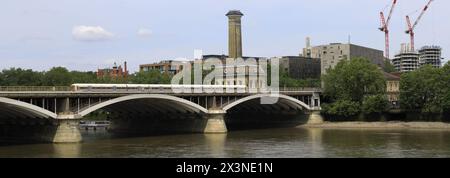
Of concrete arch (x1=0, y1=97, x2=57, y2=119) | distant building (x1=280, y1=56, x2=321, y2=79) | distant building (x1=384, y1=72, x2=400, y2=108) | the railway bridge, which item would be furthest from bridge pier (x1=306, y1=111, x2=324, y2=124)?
distant building (x1=280, y1=56, x2=321, y2=79)

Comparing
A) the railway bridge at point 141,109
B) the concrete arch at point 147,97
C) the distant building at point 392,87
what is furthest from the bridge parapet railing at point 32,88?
the distant building at point 392,87

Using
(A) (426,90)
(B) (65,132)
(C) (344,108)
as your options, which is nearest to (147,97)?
(B) (65,132)

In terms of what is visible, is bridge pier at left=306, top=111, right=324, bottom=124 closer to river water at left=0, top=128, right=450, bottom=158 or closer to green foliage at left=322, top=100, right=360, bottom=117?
green foliage at left=322, top=100, right=360, bottom=117

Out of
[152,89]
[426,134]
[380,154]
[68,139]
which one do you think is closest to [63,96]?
[68,139]

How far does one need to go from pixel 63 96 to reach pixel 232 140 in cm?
2097

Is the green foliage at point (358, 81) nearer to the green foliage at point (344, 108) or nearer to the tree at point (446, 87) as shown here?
the green foliage at point (344, 108)

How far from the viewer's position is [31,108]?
196 ft

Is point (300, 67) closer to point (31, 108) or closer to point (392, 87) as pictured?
point (392, 87)

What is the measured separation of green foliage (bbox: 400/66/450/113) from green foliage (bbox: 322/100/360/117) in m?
7.62

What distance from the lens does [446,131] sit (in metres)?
83.3

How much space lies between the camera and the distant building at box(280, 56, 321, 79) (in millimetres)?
177375

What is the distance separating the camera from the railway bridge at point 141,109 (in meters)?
64.2

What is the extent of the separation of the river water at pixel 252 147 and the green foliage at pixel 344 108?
20258 millimetres
